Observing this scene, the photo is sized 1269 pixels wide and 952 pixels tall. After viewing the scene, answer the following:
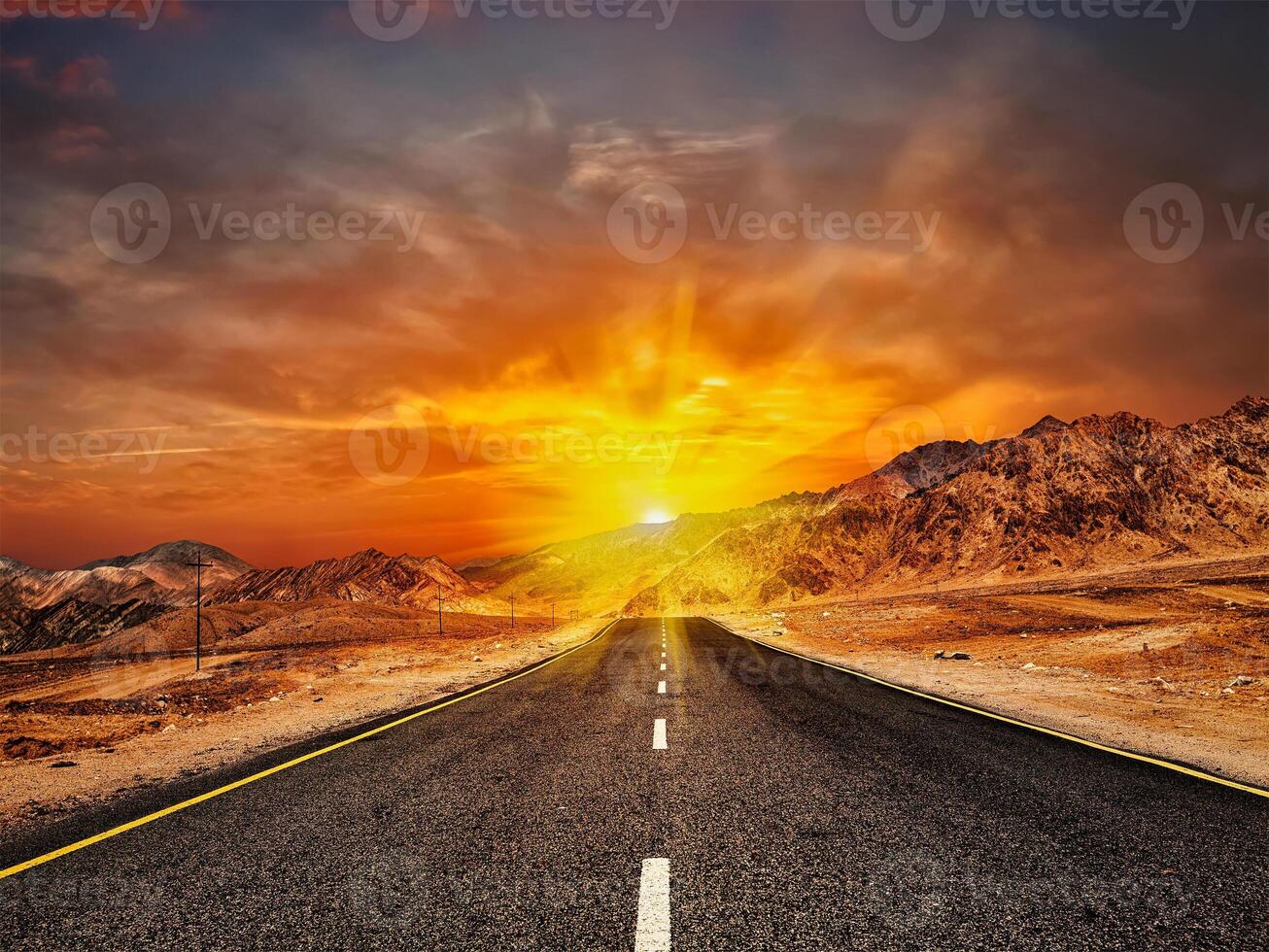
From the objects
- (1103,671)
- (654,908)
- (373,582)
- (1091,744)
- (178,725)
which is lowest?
(373,582)

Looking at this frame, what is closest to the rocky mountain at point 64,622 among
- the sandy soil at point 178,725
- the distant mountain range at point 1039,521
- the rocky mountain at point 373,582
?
the rocky mountain at point 373,582

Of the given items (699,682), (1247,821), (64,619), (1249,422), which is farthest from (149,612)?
(1249,422)

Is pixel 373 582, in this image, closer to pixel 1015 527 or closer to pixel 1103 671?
pixel 1015 527

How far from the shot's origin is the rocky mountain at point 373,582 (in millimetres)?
136625

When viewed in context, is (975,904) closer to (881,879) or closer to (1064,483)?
(881,879)

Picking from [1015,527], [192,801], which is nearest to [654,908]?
[192,801]

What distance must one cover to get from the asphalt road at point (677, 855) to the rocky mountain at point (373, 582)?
113456 mm

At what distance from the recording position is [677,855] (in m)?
4.49

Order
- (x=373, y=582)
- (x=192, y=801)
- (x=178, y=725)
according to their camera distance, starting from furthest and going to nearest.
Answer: (x=373, y=582) → (x=178, y=725) → (x=192, y=801)

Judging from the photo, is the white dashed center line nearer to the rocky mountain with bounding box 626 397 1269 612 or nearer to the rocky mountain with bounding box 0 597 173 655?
the rocky mountain with bounding box 626 397 1269 612

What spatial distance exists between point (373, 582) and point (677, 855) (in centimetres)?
15021

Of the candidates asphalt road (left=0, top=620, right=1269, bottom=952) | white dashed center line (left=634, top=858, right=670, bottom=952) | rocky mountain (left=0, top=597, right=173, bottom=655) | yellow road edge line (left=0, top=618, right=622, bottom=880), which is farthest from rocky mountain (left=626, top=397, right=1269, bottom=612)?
rocky mountain (left=0, top=597, right=173, bottom=655)

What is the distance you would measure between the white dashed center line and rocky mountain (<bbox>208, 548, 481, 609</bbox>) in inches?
4567

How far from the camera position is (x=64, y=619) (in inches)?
6860
